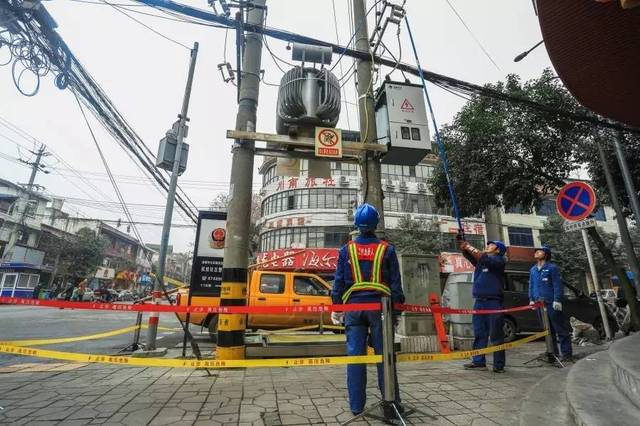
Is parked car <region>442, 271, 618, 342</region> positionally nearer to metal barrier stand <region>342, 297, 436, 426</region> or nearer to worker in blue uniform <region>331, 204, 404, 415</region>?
worker in blue uniform <region>331, 204, 404, 415</region>

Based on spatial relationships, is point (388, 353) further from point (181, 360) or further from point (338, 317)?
point (181, 360)

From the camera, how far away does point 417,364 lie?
192 inches

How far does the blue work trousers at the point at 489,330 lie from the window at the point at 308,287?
14.5 feet

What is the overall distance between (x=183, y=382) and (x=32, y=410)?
4.41ft

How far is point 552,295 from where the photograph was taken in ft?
16.7

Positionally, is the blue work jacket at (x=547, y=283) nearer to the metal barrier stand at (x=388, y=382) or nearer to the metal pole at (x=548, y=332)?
the metal pole at (x=548, y=332)

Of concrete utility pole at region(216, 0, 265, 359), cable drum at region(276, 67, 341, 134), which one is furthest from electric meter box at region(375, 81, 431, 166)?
concrete utility pole at region(216, 0, 265, 359)

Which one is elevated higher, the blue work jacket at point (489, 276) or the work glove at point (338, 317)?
the blue work jacket at point (489, 276)

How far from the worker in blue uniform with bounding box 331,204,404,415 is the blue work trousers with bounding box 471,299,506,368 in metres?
2.22

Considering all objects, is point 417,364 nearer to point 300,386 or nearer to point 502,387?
point 502,387

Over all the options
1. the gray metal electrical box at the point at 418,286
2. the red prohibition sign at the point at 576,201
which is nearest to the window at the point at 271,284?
the gray metal electrical box at the point at 418,286

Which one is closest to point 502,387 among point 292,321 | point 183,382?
point 183,382

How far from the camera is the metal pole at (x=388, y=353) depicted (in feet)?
8.44

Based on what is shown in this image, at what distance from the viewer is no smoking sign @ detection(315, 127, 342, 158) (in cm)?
492
